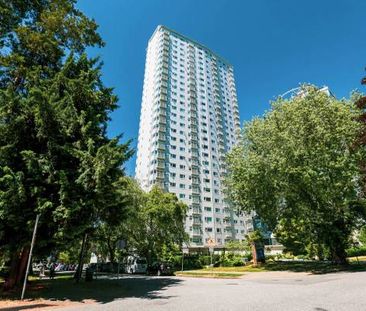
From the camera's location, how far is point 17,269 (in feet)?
45.3

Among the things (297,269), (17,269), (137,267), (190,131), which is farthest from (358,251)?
(17,269)

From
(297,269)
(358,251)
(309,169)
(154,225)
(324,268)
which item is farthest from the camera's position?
(358,251)

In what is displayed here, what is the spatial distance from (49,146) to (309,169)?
18117mm

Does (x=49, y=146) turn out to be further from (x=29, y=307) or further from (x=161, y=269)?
(x=161, y=269)

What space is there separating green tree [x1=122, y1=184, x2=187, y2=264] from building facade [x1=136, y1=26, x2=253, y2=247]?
2930 cm

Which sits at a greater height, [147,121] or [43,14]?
[147,121]

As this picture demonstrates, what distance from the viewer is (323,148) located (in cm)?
2186

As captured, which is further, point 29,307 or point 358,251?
point 358,251

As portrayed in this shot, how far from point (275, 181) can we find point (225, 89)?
88586mm

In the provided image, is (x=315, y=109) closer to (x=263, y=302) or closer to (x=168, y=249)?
(x=263, y=302)

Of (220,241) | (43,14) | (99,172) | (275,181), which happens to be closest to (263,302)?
(99,172)

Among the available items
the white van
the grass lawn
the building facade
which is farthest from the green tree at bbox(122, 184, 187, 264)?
the building facade

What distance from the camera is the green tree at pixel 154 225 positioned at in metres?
37.2

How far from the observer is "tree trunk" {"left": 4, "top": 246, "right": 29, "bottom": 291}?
13.4m
